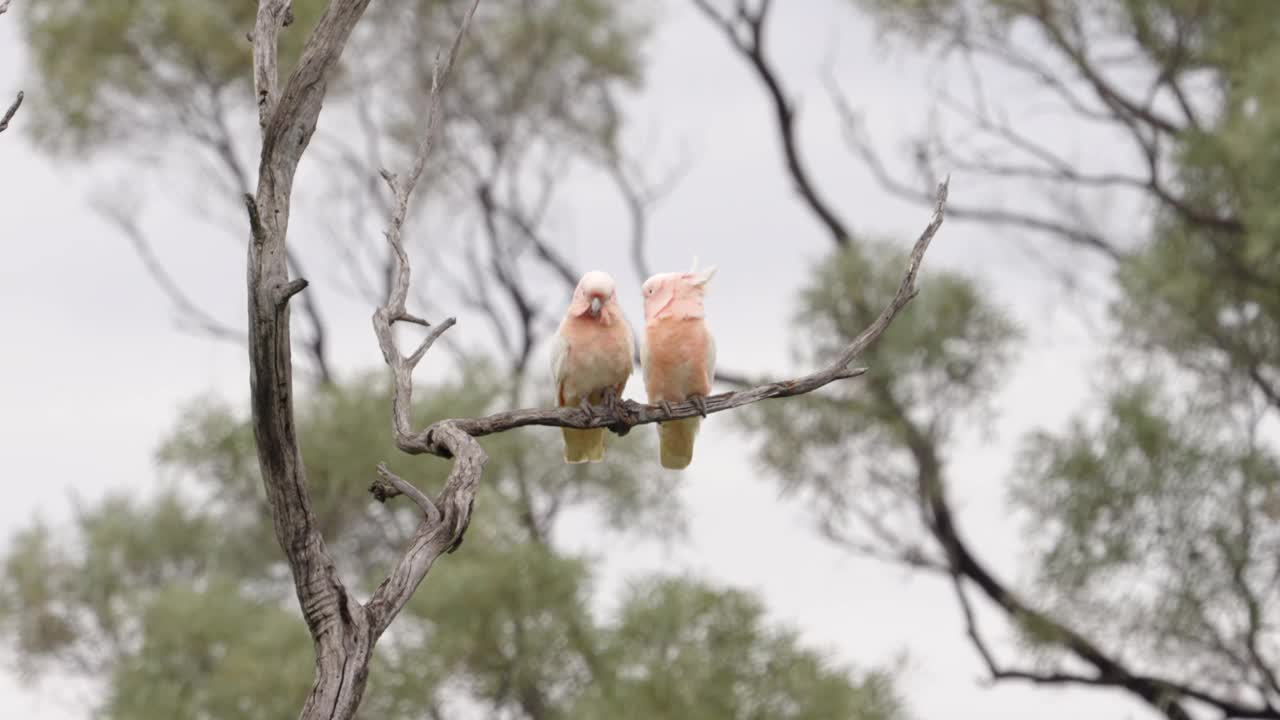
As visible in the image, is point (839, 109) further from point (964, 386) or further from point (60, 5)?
point (60, 5)

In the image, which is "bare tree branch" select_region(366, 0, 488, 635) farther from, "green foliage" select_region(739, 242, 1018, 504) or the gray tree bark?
"green foliage" select_region(739, 242, 1018, 504)

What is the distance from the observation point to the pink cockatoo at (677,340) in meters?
5.12

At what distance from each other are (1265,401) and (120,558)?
29.0 ft

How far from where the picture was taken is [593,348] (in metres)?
5.05

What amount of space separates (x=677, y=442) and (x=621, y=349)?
48 centimetres

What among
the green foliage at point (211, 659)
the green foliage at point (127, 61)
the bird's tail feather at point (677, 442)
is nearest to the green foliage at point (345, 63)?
the green foliage at point (127, 61)

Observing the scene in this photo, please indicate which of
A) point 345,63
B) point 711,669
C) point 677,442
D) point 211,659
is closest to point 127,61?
point 345,63

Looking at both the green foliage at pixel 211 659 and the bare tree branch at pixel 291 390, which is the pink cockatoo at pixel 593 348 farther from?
the green foliage at pixel 211 659

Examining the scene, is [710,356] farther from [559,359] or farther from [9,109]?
[9,109]

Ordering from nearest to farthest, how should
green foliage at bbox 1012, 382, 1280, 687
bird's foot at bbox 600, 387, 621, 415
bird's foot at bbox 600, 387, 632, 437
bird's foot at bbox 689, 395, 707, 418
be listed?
bird's foot at bbox 689, 395, 707, 418
bird's foot at bbox 600, 387, 632, 437
bird's foot at bbox 600, 387, 621, 415
green foliage at bbox 1012, 382, 1280, 687

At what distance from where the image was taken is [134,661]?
12664 mm

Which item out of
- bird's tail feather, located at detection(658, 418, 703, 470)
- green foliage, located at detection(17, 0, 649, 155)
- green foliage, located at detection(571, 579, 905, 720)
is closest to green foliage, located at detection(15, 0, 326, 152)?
green foliage, located at detection(17, 0, 649, 155)

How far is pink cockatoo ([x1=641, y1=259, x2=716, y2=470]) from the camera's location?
512cm

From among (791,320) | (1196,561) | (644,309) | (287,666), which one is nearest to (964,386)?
(791,320)
